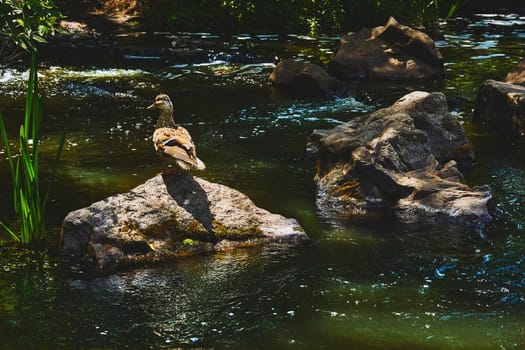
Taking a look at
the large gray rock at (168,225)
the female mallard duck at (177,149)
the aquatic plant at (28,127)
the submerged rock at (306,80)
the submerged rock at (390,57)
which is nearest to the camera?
the aquatic plant at (28,127)

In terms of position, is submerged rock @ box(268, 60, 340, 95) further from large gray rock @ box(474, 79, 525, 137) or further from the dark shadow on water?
the dark shadow on water

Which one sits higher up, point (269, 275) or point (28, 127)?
point (28, 127)

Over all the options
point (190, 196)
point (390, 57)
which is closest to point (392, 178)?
point (190, 196)

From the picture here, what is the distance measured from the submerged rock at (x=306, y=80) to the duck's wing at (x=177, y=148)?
7.65m

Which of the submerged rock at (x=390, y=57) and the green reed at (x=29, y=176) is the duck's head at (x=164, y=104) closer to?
the green reed at (x=29, y=176)

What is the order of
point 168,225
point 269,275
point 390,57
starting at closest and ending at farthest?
1. point 269,275
2. point 168,225
3. point 390,57

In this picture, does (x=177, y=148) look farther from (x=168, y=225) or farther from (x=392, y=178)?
(x=392, y=178)

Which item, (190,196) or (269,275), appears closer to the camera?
(269,275)

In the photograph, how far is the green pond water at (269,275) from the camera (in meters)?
5.97

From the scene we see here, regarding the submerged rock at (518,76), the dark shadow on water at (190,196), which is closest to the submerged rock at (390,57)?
the submerged rock at (518,76)

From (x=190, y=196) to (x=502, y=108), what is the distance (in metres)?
6.79

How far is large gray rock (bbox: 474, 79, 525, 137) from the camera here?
39.9 feet

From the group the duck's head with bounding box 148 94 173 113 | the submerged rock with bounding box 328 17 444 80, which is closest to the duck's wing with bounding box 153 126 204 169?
the duck's head with bounding box 148 94 173 113

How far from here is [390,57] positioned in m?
17.4
